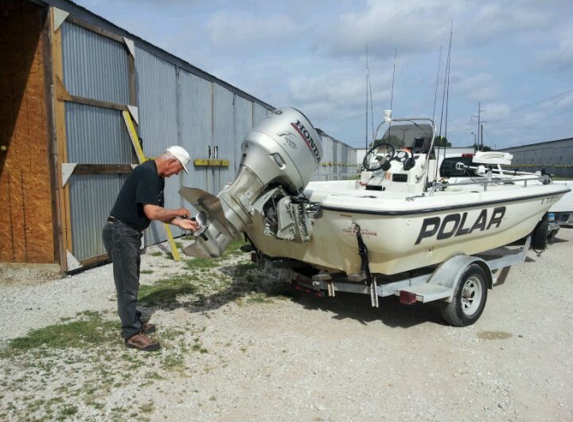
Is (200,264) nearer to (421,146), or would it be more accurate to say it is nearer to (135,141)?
(135,141)

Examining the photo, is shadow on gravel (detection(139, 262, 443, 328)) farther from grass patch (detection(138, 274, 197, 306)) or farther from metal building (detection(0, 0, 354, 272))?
metal building (detection(0, 0, 354, 272))

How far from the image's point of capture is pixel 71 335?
4707 millimetres

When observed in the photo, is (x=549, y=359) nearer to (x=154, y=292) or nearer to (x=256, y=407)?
(x=256, y=407)

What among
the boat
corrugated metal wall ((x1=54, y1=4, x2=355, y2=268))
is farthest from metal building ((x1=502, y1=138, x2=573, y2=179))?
the boat

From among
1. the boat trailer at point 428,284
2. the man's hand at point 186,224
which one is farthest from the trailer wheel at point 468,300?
the man's hand at point 186,224

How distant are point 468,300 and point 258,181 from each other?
273cm

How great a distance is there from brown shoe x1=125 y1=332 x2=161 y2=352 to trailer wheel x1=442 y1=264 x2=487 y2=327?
293cm

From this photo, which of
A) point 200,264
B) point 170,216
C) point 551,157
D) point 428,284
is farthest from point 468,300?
point 551,157

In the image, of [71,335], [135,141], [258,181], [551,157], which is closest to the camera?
[71,335]

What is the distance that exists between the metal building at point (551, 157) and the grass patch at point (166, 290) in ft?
149

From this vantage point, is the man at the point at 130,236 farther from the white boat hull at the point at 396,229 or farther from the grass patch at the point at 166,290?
the white boat hull at the point at 396,229

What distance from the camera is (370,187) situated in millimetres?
6438

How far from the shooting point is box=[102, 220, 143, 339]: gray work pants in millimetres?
4387

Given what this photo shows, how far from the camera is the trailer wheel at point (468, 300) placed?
5117 millimetres
